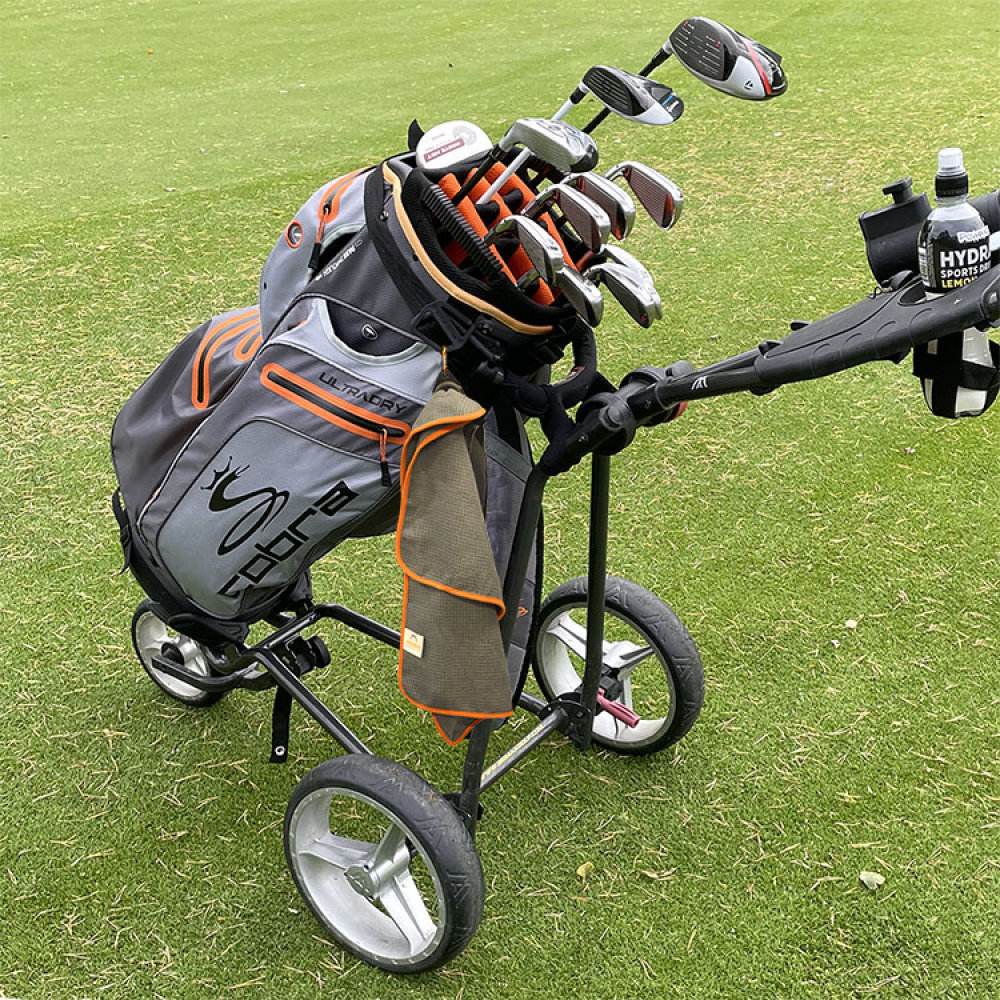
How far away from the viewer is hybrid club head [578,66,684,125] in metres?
1.66

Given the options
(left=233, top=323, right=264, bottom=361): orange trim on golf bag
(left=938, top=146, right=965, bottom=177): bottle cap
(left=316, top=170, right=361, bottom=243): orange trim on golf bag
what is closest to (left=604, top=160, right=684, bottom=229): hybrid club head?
(left=938, top=146, right=965, bottom=177): bottle cap

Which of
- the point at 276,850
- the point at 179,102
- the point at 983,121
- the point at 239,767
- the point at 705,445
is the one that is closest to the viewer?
the point at 276,850

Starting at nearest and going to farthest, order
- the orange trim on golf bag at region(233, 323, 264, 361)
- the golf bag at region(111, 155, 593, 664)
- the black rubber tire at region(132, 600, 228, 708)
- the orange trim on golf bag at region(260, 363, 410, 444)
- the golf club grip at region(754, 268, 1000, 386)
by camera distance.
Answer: the golf club grip at region(754, 268, 1000, 386) < the golf bag at region(111, 155, 593, 664) < the orange trim on golf bag at region(260, 363, 410, 444) < the orange trim on golf bag at region(233, 323, 264, 361) < the black rubber tire at region(132, 600, 228, 708)

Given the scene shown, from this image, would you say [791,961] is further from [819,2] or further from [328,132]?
[819,2]

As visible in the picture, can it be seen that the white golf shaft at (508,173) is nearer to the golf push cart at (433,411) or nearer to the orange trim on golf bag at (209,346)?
the golf push cart at (433,411)

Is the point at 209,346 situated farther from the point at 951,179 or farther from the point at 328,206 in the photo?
the point at 951,179

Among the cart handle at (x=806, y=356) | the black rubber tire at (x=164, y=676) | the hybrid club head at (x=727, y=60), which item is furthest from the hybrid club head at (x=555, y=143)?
the black rubber tire at (x=164, y=676)

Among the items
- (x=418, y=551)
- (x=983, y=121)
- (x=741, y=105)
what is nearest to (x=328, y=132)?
(x=741, y=105)

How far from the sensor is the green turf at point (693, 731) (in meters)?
2.20

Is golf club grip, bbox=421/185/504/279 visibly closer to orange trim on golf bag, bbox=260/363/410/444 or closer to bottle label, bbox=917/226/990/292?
orange trim on golf bag, bbox=260/363/410/444

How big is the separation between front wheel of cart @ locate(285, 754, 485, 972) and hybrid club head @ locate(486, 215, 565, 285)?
3.00 ft

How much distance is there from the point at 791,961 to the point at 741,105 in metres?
5.65

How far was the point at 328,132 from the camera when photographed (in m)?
6.75

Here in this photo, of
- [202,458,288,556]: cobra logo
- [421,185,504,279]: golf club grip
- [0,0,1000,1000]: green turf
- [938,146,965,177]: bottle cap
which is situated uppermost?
[938,146,965,177]: bottle cap
